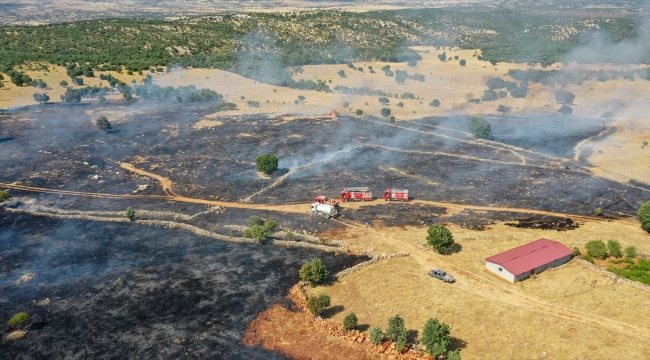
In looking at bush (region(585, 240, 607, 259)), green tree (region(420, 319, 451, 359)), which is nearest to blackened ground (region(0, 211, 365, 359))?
green tree (region(420, 319, 451, 359))

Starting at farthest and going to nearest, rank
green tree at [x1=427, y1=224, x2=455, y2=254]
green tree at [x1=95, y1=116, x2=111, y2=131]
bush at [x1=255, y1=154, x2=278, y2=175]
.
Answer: green tree at [x1=95, y1=116, x2=111, y2=131] < bush at [x1=255, y1=154, x2=278, y2=175] < green tree at [x1=427, y1=224, x2=455, y2=254]

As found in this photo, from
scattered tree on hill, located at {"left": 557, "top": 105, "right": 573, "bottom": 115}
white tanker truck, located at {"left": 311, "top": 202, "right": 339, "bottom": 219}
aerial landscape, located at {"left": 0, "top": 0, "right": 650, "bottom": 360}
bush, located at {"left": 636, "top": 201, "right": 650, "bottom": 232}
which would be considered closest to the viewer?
aerial landscape, located at {"left": 0, "top": 0, "right": 650, "bottom": 360}

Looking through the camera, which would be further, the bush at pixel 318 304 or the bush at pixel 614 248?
the bush at pixel 614 248

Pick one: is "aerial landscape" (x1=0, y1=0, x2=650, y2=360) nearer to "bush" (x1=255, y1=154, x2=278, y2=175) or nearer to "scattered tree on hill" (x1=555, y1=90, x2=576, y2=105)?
"bush" (x1=255, y1=154, x2=278, y2=175)

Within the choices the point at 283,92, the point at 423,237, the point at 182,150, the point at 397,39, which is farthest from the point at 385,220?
the point at 397,39

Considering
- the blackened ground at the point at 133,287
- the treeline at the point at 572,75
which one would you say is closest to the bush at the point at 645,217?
the blackened ground at the point at 133,287

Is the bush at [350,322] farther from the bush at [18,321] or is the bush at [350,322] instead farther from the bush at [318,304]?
the bush at [18,321]

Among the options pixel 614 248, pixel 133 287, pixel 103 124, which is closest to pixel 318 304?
pixel 133 287
